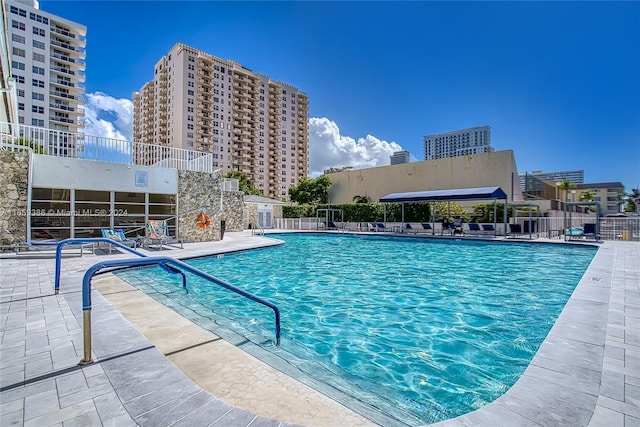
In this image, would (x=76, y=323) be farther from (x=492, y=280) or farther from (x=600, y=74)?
(x=600, y=74)

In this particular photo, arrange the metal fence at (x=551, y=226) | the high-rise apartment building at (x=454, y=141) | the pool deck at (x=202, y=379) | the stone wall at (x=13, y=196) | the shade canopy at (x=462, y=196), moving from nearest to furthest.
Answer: the pool deck at (x=202, y=379)
the stone wall at (x=13, y=196)
the metal fence at (x=551, y=226)
the shade canopy at (x=462, y=196)
the high-rise apartment building at (x=454, y=141)

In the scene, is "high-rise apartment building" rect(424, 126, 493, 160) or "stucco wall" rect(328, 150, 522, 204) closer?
"stucco wall" rect(328, 150, 522, 204)

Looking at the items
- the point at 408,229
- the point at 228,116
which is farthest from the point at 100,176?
the point at 228,116

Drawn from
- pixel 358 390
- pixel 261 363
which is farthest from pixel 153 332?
pixel 358 390

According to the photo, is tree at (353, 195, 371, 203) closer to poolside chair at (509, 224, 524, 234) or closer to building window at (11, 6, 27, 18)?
poolside chair at (509, 224, 524, 234)

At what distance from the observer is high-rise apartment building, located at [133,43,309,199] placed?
62.2 m


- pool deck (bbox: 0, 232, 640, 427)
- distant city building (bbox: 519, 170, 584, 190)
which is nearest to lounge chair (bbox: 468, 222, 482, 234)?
pool deck (bbox: 0, 232, 640, 427)

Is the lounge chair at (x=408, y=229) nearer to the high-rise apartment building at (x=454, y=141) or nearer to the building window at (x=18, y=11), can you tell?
the building window at (x=18, y=11)

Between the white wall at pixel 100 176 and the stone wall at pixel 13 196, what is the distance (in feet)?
1.03

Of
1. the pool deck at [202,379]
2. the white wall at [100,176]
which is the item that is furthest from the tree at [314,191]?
the pool deck at [202,379]

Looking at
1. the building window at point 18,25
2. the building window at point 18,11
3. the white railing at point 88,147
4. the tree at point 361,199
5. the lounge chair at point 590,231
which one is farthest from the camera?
the building window at point 18,11

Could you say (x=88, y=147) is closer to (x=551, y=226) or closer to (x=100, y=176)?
(x=100, y=176)

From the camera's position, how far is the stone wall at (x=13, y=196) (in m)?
9.76

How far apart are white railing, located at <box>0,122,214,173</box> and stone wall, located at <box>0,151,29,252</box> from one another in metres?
0.78
